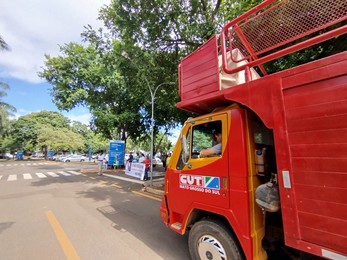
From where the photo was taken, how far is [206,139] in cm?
322

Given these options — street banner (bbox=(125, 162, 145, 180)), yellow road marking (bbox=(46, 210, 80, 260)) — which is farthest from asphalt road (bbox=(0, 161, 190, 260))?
street banner (bbox=(125, 162, 145, 180))

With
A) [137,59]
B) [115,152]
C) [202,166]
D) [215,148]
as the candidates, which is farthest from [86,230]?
[115,152]

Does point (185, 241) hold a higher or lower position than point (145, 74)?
lower

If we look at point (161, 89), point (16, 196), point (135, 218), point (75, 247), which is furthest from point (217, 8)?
point (16, 196)

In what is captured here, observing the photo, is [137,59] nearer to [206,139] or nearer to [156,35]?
[156,35]

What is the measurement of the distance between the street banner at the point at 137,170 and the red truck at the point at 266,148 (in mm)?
9703

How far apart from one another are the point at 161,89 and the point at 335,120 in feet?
34.8

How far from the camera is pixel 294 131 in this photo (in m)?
1.96

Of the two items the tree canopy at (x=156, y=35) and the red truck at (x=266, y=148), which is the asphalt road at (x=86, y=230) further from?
the tree canopy at (x=156, y=35)

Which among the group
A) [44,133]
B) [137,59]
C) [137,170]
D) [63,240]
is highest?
[44,133]

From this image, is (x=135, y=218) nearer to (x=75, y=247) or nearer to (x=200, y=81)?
(x=75, y=247)

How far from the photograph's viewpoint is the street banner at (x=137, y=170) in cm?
1311

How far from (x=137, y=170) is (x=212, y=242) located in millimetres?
11664

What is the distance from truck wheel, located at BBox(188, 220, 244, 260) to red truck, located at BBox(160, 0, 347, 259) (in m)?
0.01
